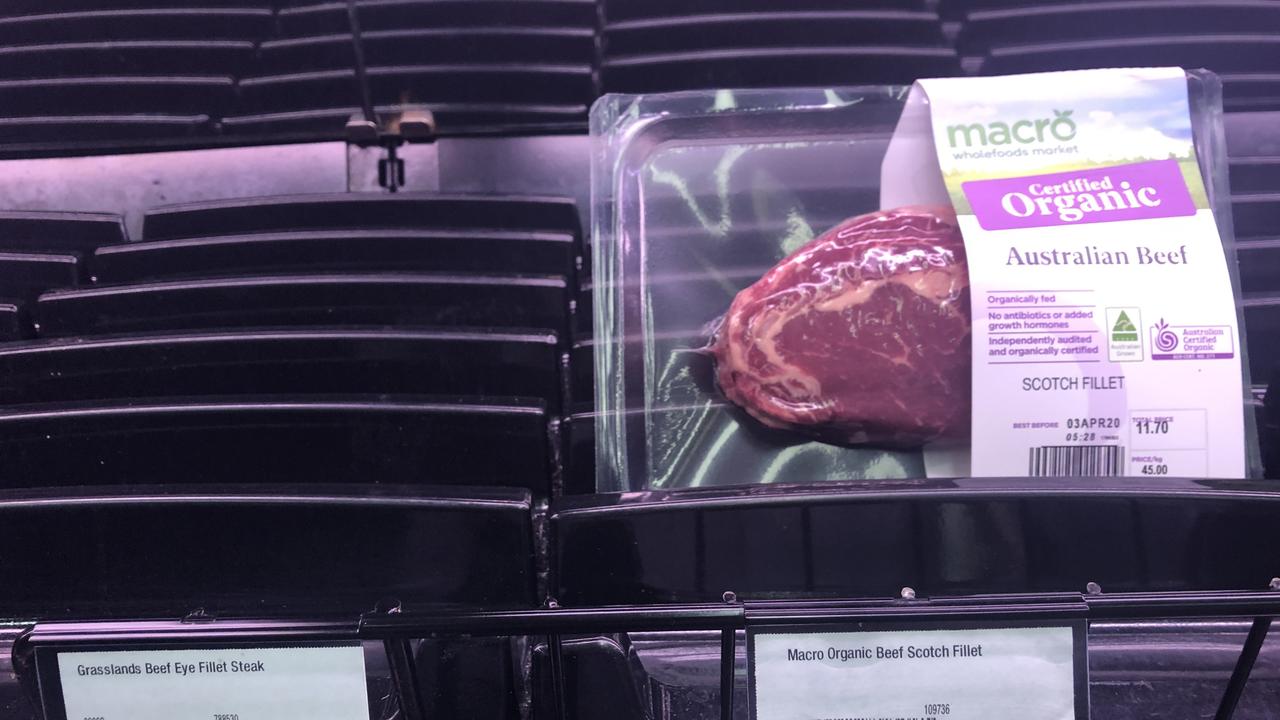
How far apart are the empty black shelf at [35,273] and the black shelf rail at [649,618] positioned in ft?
1.04

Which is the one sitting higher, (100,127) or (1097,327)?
(100,127)

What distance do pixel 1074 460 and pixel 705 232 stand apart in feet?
0.85

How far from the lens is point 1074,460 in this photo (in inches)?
18.1

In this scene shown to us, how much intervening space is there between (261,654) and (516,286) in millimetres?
260

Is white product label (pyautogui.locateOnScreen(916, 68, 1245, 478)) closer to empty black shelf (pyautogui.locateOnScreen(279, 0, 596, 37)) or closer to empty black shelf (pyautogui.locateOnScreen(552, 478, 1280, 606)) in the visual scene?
empty black shelf (pyautogui.locateOnScreen(552, 478, 1280, 606))

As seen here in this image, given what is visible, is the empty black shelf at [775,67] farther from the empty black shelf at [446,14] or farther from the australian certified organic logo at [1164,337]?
the australian certified organic logo at [1164,337]

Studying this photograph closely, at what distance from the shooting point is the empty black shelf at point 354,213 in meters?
0.62

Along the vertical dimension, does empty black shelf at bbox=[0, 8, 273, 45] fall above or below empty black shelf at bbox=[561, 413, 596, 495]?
above

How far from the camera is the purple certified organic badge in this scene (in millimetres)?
474

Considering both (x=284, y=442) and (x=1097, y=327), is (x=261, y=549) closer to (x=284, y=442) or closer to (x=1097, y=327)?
(x=284, y=442)

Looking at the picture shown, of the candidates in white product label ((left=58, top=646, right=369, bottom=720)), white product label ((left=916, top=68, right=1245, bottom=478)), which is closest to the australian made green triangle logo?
white product label ((left=916, top=68, right=1245, bottom=478))

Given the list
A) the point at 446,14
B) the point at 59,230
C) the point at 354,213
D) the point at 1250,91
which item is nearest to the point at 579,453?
the point at 354,213

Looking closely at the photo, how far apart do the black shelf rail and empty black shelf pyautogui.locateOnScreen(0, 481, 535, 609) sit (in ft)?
0.12

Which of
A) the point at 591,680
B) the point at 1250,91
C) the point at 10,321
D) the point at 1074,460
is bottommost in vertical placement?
the point at 591,680
